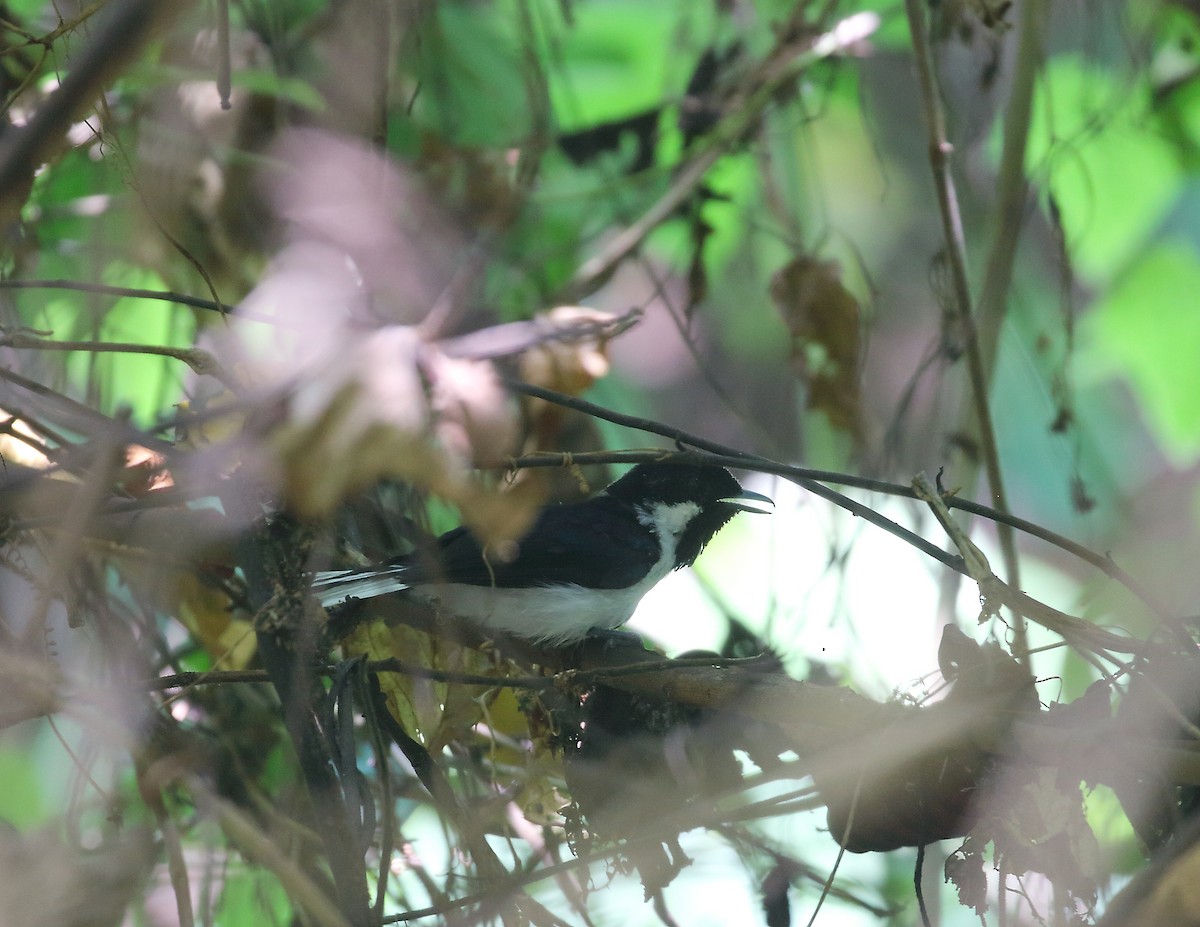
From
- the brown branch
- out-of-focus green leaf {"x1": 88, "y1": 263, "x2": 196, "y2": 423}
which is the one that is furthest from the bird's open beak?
the brown branch

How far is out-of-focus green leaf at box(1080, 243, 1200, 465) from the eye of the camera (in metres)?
5.03

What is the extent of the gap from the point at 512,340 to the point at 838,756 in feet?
4.27

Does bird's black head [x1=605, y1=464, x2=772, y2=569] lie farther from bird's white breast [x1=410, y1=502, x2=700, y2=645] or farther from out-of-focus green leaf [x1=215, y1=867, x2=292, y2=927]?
out-of-focus green leaf [x1=215, y1=867, x2=292, y2=927]

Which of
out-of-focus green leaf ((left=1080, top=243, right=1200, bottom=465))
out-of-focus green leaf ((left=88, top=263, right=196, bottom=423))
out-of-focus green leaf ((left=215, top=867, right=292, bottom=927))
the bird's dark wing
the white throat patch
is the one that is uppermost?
out-of-focus green leaf ((left=88, top=263, right=196, bottom=423))

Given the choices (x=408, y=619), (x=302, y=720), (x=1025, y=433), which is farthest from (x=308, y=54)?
(x=1025, y=433)

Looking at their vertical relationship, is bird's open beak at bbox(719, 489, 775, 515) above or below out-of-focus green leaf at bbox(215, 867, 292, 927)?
above

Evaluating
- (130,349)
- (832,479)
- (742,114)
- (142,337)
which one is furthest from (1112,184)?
(130,349)

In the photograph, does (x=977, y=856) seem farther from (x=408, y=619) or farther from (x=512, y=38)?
(x=512, y=38)

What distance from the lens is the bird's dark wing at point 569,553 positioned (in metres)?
3.37

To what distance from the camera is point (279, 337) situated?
315 cm

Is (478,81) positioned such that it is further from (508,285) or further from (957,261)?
(957,261)

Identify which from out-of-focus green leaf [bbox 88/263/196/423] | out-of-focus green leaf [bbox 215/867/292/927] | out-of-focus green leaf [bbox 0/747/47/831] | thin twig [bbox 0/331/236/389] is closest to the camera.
→ thin twig [bbox 0/331/236/389]

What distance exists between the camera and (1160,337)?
16.9ft

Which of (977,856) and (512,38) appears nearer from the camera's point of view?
(977,856)
